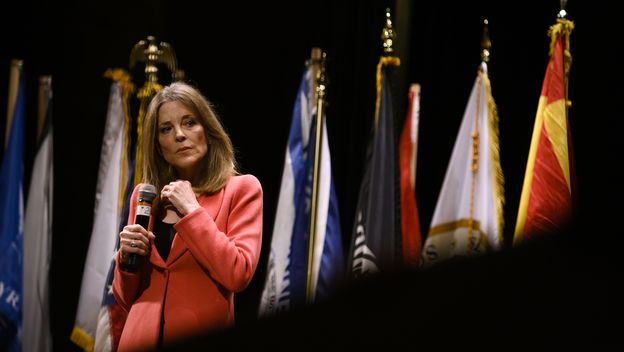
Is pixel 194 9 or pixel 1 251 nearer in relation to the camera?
pixel 1 251

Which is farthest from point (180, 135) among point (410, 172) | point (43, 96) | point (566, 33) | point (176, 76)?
point (43, 96)

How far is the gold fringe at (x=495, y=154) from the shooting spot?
3.30 metres

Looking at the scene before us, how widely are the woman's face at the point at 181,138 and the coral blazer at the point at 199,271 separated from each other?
0.13m

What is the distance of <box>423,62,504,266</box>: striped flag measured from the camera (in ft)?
10.9

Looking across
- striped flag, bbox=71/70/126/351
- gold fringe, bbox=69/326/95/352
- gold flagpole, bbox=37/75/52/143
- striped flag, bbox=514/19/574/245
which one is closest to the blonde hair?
striped flag, bbox=514/19/574/245

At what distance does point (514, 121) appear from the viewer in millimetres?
3500

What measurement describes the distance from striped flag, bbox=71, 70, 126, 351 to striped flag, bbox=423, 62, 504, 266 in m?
1.53

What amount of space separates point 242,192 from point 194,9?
103 inches

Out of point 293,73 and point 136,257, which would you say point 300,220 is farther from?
point 136,257

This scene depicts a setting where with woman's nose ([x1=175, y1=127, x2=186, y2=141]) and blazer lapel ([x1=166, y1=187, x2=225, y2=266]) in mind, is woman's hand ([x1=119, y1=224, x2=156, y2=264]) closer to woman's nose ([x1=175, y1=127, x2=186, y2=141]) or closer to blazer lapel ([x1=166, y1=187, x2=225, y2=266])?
blazer lapel ([x1=166, y1=187, x2=225, y2=266])

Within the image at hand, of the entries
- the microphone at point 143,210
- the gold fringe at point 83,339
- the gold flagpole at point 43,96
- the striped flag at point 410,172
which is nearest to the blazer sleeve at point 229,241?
the microphone at point 143,210

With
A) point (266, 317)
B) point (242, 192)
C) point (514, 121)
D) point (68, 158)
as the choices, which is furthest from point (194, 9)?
point (266, 317)

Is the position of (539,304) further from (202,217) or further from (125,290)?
(125,290)

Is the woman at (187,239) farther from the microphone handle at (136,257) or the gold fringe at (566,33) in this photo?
the gold fringe at (566,33)
